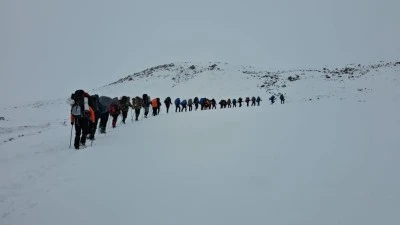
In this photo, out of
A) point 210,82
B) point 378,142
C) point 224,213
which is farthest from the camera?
point 210,82

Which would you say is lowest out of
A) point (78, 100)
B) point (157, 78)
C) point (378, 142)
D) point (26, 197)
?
point (26, 197)

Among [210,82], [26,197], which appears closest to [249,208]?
[26,197]

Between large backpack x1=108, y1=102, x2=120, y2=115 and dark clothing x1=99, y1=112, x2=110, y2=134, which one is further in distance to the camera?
large backpack x1=108, y1=102, x2=120, y2=115

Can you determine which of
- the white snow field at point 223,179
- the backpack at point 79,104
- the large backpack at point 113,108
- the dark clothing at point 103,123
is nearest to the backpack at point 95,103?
the dark clothing at point 103,123

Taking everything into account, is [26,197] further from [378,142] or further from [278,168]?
[378,142]

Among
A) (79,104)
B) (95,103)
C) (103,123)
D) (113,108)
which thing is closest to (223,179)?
(79,104)

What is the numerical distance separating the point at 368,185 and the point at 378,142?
11.1 ft

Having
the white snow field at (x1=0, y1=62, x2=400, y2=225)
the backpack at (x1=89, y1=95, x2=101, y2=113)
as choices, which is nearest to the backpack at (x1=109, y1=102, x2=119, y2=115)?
the backpack at (x1=89, y1=95, x2=101, y2=113)

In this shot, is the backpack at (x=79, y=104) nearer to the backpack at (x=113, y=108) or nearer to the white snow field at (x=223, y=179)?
the white snow field at (x=223, y=179)

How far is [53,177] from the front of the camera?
9008 mm

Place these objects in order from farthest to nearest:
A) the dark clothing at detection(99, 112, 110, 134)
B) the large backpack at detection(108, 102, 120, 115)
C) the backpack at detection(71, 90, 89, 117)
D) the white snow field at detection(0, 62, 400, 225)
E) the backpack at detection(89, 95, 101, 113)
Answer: the large backpack at detection(108, 102, 120, 115), the dark clothing at detection(99, 112, 110, 134), the backpack at detection(89, 95, 101, 113), the backpack at detection(71, 90, 89, 117), the white snow field at detection(0, 62, 400, 225)

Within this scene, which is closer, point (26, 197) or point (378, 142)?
point (26, 197)

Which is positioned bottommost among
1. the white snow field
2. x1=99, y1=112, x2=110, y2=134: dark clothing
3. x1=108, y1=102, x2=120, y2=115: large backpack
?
the white snow field

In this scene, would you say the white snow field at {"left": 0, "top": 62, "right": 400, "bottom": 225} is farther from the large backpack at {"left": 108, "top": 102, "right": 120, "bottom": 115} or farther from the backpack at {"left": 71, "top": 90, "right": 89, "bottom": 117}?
the large backpack at {"left": 108, "top": 102, "right": 120, "bottom": 115}
